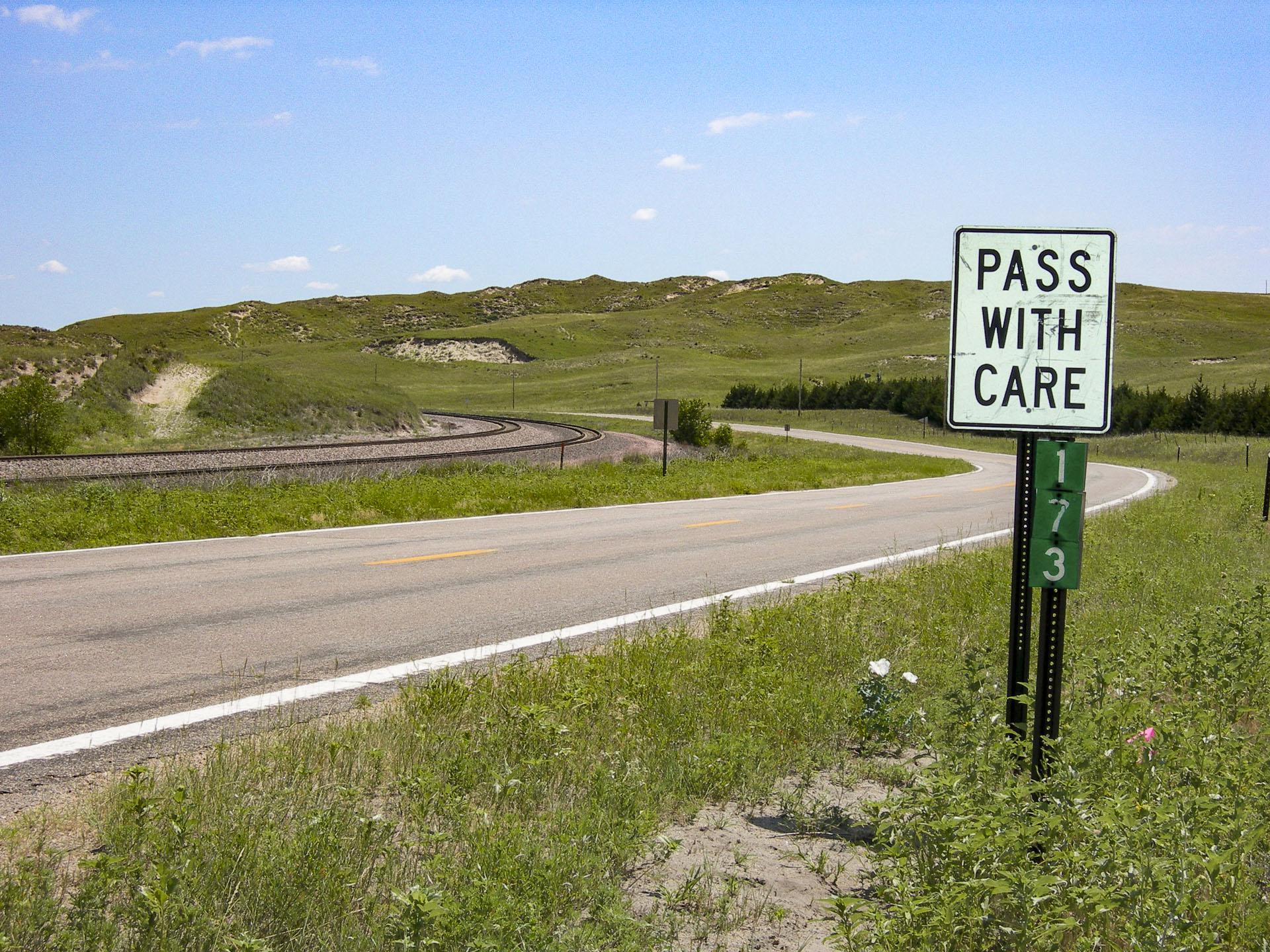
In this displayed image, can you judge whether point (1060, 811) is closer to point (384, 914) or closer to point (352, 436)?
point (384, 914)

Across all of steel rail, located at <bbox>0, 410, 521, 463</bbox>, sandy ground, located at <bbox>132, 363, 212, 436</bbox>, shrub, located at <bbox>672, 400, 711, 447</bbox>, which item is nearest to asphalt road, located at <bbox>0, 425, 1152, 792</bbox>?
steel rail, located at <bbox>0, 410, 521, 463</bbox>

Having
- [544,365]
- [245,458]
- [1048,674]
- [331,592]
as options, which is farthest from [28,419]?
[544,365]

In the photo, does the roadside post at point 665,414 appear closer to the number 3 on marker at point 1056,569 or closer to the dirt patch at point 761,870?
the dirt patch at point 761,870

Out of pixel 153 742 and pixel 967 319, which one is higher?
pixel 967 319

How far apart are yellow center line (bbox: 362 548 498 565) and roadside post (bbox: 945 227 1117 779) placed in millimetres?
8530

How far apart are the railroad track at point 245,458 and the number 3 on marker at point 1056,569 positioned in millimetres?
16923

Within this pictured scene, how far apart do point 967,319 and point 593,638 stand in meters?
4.67

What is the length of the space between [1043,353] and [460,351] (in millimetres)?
165639

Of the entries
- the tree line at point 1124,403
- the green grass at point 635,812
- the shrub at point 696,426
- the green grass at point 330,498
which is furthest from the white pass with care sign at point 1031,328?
the tree line at point 1124,403

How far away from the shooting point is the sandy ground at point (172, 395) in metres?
37.2

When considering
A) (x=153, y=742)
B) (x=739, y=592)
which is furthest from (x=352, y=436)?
(x=153, y=742)

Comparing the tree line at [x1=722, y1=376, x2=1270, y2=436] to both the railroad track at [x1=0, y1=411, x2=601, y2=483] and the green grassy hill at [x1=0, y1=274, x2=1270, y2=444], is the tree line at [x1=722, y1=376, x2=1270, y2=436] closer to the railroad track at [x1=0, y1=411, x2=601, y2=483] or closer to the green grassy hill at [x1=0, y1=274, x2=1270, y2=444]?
the green grassy hill at [x1=0, y1=274, x2=1270, y2=444]

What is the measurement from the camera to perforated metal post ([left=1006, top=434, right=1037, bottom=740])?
411 cm

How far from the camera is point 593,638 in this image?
7.99 meters
